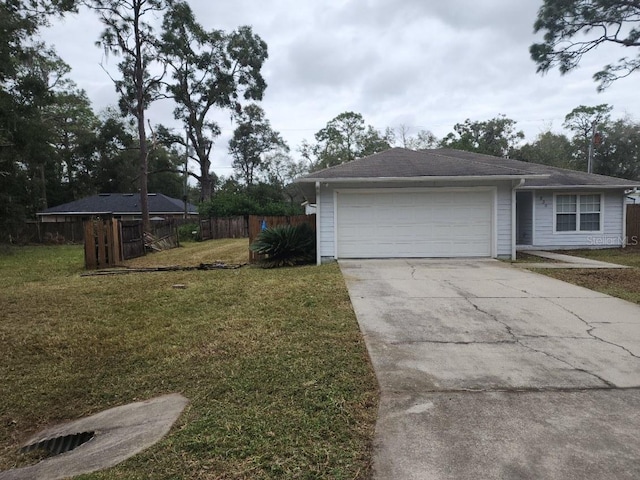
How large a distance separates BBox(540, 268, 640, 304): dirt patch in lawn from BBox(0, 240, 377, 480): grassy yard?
4.57 meters

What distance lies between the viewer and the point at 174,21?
24234mm

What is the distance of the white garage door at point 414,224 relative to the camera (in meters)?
11.1

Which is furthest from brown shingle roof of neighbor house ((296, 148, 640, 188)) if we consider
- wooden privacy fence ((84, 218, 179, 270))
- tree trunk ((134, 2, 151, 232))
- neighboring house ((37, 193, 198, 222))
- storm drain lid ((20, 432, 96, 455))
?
neighboring house ((37, 193, 198, 222))

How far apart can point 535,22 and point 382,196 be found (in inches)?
401

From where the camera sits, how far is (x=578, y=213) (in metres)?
14.0

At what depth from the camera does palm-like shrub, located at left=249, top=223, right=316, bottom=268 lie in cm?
1056

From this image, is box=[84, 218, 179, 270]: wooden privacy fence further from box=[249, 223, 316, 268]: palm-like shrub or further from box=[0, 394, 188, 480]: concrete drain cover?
box=[0, 394, 188, 480]: concrete drain cover

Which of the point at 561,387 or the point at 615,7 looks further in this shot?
the point at 615,7

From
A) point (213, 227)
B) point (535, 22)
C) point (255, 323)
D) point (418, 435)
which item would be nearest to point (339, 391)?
point (418, 435)

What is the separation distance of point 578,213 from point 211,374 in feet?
47.7

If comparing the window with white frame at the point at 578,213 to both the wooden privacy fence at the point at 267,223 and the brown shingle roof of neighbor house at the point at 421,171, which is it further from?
the wooden privacy fence at the point at 267,223

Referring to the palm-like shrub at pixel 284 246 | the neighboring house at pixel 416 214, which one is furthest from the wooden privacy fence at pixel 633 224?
the palm-like shrub at pixel 284 246

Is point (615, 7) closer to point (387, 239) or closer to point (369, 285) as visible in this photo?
point (387, 239)

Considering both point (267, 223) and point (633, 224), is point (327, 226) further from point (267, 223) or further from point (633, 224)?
point (633, 224)
